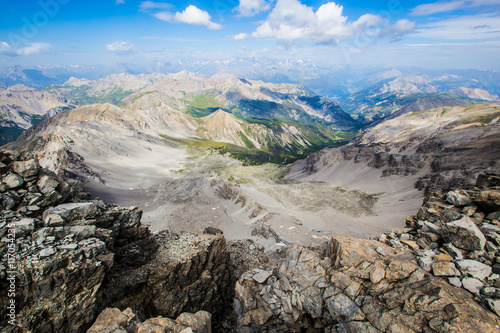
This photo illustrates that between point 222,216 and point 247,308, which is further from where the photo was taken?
point 222,216

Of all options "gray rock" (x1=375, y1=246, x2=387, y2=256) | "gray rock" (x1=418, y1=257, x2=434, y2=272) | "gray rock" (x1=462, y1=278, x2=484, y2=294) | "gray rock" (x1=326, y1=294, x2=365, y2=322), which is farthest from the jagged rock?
"gray rock" (x1=326, y1=294, x2=365, y2=322)

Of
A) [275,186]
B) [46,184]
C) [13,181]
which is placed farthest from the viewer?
[275,186]

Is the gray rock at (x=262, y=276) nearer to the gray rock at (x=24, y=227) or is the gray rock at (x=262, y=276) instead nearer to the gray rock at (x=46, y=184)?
the gray rock at (x=24, y=227)

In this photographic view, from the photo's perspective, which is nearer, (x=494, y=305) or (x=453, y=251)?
(x=494, y=305)

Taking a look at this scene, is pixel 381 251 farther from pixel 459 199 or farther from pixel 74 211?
pixel 74 211

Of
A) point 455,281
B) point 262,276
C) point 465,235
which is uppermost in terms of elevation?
point 465,235

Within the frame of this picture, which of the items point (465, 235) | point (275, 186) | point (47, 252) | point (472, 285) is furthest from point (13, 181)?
point (275, 186)

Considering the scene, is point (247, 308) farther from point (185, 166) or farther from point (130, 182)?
point (185, 166)

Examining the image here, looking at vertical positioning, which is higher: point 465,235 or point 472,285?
point 465,235

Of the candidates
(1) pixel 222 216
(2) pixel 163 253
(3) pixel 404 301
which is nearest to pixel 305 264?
(3) pixel 404 301
